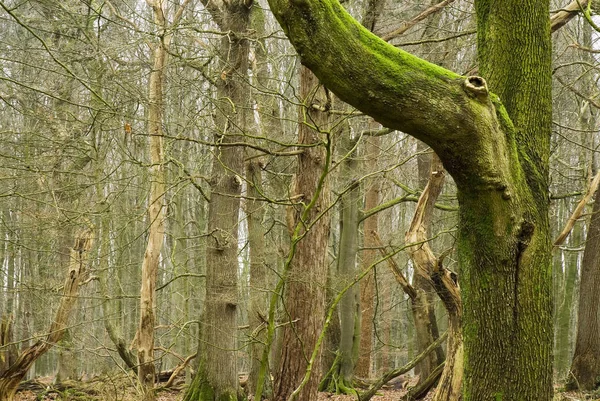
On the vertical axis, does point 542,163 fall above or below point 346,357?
above

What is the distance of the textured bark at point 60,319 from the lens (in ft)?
32.8

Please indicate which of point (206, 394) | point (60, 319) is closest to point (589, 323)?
point (206, 394)

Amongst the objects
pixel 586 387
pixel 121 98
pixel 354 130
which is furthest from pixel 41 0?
pixel 586 387

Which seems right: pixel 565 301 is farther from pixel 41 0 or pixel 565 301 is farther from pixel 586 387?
pixel 41 0

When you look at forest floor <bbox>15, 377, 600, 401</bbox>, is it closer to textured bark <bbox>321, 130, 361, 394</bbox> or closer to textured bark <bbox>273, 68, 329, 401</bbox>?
textured bark <bbox>321, 130, 361, 394</bbox>

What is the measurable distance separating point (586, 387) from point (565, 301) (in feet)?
30.5

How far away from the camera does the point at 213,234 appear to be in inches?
365

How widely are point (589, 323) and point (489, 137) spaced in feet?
25.5

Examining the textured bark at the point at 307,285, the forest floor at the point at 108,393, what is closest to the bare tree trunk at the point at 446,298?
the textured bark at the point at 307,285

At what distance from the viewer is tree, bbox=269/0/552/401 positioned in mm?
3340

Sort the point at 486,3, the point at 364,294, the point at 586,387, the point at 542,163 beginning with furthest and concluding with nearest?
1. the point at 364,294
2. the point at 586,387
3. the point at 486,3
4. the point at 542,163

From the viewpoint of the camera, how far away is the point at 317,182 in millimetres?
8117

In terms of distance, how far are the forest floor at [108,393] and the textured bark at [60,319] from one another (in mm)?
1033

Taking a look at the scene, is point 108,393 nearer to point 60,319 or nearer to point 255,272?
point 60,319
